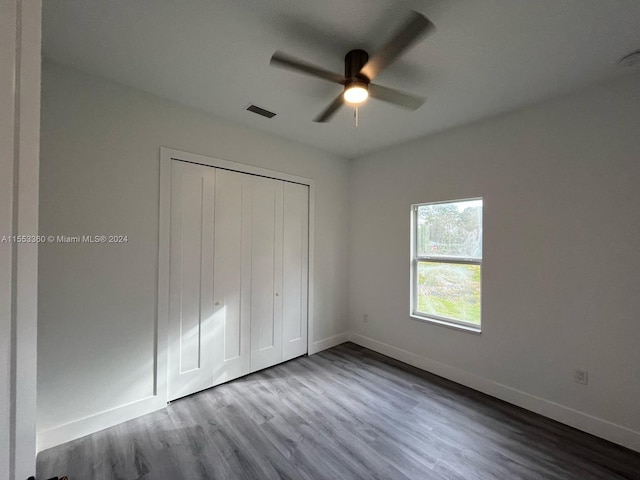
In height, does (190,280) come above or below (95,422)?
above

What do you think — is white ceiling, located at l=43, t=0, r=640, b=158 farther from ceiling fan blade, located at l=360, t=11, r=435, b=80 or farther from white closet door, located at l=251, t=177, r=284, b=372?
white closet door, located at l=251, t=177, r=284, b=372

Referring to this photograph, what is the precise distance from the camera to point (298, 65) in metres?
→ 1.54

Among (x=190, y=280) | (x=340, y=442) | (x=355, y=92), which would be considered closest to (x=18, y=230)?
(x=355, y=92)

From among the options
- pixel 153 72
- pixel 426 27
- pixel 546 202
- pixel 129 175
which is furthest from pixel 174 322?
pixel 546 202

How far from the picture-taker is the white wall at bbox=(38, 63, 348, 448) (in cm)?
190

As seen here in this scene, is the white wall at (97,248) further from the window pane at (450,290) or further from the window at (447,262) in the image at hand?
the window pane at (450,290)

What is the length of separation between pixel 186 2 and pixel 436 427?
332 centimetres

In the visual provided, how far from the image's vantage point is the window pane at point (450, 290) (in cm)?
280

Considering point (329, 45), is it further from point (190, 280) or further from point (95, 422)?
point (95, 422)

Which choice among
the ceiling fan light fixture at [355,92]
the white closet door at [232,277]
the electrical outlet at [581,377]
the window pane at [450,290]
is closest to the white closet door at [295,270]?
the white closet door at [232,277]

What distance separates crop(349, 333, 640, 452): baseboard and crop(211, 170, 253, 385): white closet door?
1.87 m

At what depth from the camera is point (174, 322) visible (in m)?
2.42

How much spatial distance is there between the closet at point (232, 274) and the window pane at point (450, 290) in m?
1.48

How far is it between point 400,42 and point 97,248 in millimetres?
2481
